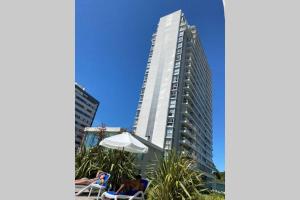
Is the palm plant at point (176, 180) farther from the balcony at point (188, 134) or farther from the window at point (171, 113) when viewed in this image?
the balcony at point (188, 134)

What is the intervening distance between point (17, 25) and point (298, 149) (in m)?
1.90

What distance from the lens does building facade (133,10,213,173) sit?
32.3 metres

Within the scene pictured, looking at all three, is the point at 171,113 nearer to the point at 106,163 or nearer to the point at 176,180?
the point at 106,163

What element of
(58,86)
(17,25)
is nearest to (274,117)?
(58,86)

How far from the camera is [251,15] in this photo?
1901mm

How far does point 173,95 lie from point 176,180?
113 feet

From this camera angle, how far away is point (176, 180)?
4027 millimetres

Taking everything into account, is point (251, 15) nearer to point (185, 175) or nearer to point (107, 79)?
point (185, 175)

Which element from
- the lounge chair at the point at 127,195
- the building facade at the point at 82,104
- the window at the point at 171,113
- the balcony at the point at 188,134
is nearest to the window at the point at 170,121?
the window at the point at 171,113

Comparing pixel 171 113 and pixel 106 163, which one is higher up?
pixel 171 113

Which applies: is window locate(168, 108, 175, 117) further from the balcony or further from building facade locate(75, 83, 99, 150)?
building facade locate(75, 83, 99, 150)

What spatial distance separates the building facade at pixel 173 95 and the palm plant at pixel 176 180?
23581 mm

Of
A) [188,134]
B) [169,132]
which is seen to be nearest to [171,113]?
[169,132]

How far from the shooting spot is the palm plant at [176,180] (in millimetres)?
3943
